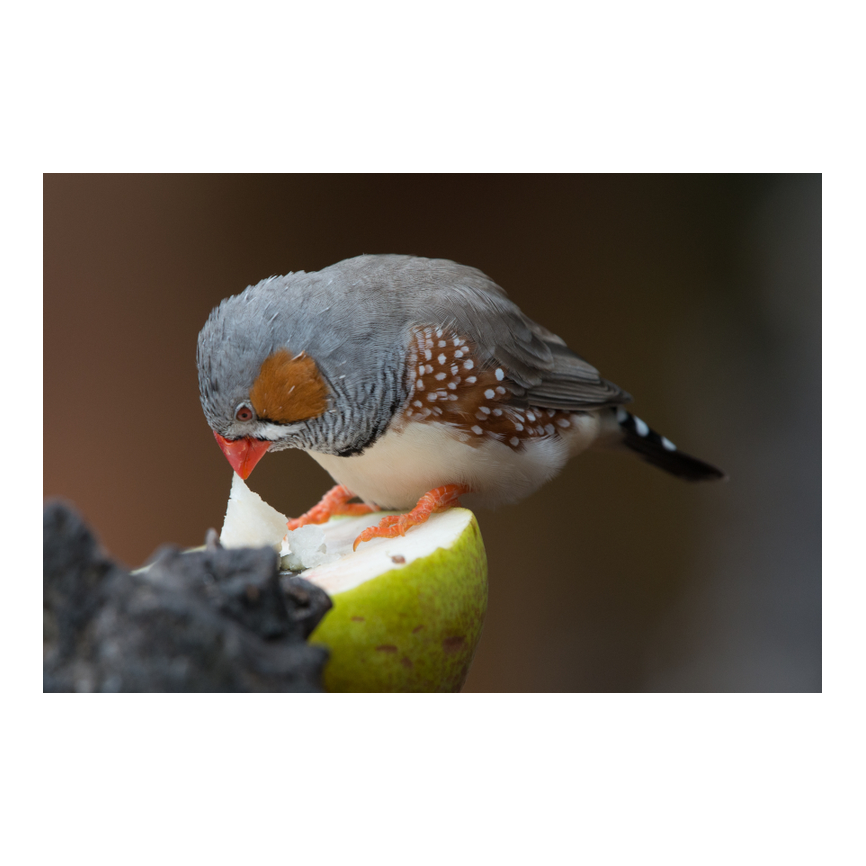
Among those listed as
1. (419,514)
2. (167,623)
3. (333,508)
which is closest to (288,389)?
(419,514)

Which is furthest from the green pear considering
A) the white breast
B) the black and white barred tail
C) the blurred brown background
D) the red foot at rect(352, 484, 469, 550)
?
the blurred brown background

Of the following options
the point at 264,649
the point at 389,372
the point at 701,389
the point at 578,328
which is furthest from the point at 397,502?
the point at 701,389

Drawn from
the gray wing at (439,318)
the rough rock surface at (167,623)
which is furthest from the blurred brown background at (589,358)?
the rough rock surface at (167,623)

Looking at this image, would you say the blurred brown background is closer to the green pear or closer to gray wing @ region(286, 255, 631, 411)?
gray wing @ region(286, 255, 631, 411)

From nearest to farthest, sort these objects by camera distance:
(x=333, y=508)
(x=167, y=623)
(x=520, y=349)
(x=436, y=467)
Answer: (x=167, y=623)
(x=436, y=467)
(x=520, y=349)
(x=333, y=508)

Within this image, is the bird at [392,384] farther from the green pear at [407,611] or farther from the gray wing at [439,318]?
the green pear at [407,611]

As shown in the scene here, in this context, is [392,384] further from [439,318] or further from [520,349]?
[520,349]
